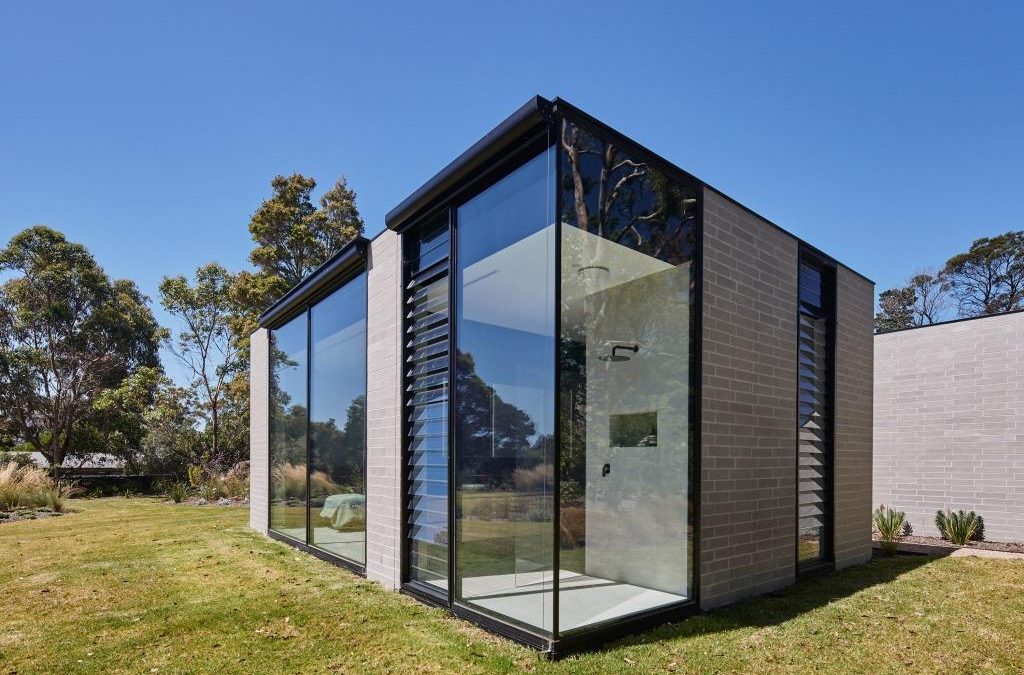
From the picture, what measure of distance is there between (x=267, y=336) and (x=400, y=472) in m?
5.54

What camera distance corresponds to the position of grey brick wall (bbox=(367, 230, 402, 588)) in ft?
18.6

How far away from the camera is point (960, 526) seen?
338 inches

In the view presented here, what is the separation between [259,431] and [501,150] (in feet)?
25.3

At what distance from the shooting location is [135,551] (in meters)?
7.94

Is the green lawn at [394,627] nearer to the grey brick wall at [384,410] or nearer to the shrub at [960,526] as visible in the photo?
the grey brick wall at [384,410]

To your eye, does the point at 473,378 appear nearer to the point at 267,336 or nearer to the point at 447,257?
the point at 447,257

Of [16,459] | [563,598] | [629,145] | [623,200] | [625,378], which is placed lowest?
[16,459]

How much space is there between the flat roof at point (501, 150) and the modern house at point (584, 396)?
0.06 ft

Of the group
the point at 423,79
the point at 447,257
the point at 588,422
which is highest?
the point at 423,79

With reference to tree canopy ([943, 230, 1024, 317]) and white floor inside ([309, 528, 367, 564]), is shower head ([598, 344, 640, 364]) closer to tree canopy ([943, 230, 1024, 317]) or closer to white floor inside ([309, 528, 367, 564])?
white floor inside ([309, 528, 367, 564])

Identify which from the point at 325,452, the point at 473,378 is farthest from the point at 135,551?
the point at 473,378

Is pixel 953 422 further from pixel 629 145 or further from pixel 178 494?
pixel 178 494

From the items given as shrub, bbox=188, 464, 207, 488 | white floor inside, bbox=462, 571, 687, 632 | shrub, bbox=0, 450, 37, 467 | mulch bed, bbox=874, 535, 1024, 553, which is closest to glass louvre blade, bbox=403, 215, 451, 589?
white floor inside, bbox=462, 571, 687, 632

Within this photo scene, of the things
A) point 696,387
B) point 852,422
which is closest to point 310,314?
point 696,387
